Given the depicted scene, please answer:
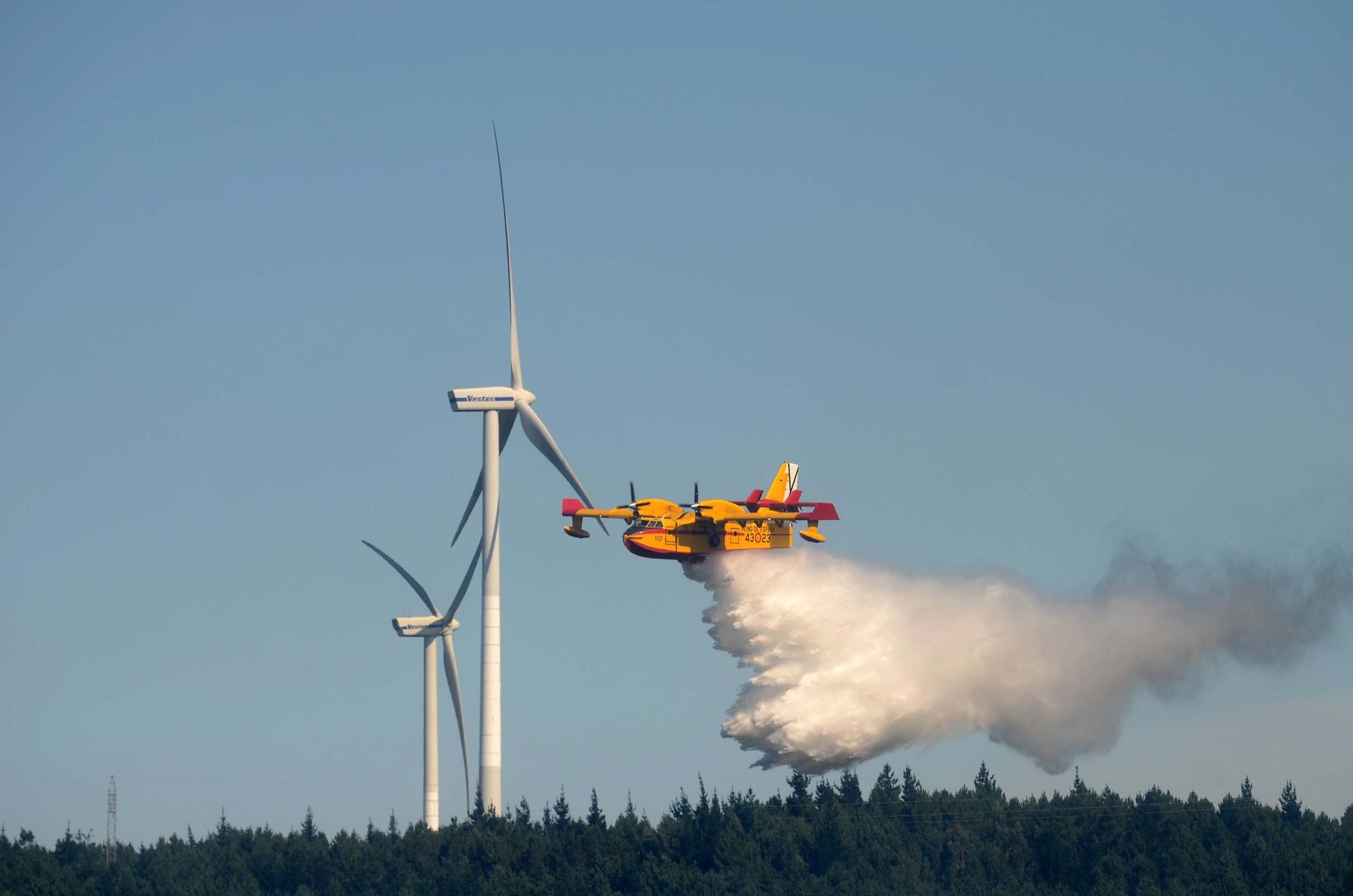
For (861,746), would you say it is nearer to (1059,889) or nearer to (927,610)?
(927,610)

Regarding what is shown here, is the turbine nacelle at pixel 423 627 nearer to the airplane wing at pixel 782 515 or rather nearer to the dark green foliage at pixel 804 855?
the dark green foliage at pixel 804 855

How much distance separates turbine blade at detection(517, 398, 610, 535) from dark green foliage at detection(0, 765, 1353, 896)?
994 inches

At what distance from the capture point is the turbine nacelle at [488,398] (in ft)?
309

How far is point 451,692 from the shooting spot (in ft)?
363

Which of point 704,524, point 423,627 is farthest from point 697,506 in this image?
point 423,627

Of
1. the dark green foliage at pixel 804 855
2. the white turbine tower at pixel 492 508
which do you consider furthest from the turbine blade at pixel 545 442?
the dark green foliage at pixel 804 855

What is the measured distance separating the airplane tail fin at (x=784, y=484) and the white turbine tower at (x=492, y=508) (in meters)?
14.6

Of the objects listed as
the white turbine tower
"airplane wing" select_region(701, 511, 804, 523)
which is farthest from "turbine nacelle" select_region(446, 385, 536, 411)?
"airplane wing" select_region(701, 511, 804, 523)

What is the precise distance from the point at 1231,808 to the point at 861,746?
52.4 metres

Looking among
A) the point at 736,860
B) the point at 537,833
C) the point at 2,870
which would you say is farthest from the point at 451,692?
the point at 2,870

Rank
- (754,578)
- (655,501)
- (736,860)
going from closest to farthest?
(655,501) → (754,578) → (736,860)

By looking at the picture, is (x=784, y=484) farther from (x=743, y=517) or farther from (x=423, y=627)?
(x=423, y=627)

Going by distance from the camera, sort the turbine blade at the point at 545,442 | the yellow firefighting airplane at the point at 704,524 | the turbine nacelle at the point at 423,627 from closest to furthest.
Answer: the yellow firefighting airplane at the point at 704,524 < the turbine blade at the point at 545,442 < the turbine nacelle at the point at 423,627

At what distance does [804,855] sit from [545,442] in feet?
110
